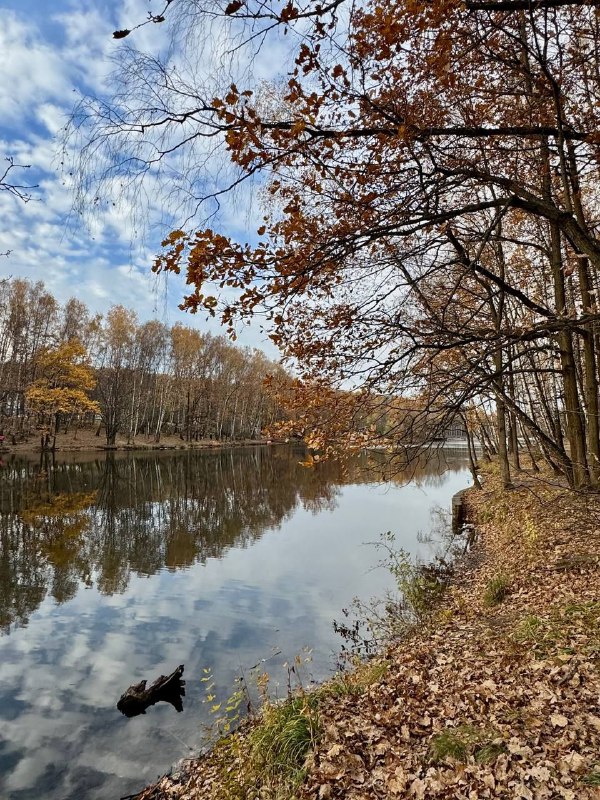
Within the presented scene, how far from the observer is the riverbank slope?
3.48 metres

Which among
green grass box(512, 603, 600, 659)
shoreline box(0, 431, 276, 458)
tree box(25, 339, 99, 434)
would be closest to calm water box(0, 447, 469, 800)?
green grass box(512, 603, 600, 659)

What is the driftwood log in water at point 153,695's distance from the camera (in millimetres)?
6957

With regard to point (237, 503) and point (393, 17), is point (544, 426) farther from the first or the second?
point (393, 17)

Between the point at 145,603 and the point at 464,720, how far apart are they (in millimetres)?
8669

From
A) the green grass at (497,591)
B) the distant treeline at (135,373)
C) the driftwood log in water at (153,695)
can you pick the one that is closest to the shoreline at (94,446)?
the distant treeline at (135,373)

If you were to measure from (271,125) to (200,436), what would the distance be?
68583 millimetres

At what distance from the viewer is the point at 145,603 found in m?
11.0

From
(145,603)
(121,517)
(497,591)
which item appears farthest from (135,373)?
(497,591)

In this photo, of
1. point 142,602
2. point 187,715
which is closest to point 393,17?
point 187,715

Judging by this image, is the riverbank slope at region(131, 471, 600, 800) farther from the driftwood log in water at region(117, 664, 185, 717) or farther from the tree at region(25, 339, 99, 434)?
the tree at region(25, 339, 99, 434)

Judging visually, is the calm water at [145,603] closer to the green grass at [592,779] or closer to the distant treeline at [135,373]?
the green grass at [592,779]

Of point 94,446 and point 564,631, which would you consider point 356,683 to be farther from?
point 94,446

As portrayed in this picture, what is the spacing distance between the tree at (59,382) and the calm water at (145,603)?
61.8 ft

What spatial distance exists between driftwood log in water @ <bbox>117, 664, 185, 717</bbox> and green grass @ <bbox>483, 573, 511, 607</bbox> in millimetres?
5135
